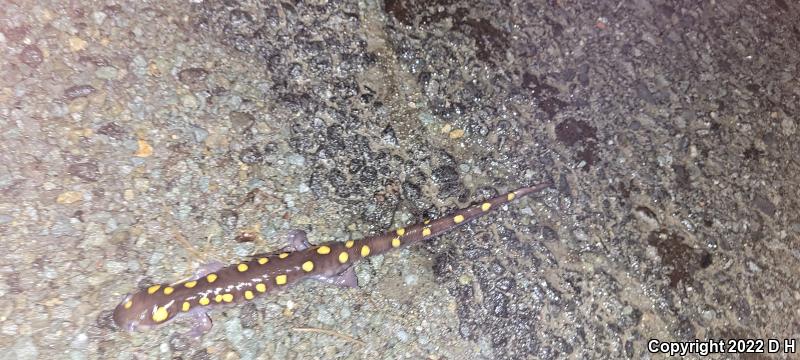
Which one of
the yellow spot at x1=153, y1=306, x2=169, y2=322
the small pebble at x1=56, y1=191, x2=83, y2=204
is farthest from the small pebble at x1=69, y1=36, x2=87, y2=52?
the yellow spot at x1=153, y1=306, x2=169, y2=322

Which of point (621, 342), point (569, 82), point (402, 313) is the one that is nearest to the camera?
point (402, 313)

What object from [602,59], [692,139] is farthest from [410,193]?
[692,139]

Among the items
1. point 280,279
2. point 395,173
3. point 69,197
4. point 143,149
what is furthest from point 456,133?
point 69,197

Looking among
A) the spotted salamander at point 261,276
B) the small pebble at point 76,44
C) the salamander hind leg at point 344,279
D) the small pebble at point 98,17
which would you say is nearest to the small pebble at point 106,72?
the small pebble at point 76,44

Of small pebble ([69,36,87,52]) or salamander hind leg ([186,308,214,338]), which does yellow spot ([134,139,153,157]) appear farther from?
salamander hind leg ([186,308,214,338])

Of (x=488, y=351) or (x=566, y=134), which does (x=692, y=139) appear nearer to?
(x=566, y=134)

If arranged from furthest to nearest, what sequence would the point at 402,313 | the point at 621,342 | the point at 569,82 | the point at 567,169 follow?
1. the point at 569,82
2. the point at 567,169
3. the point at 621,342
4. the point at 402,313

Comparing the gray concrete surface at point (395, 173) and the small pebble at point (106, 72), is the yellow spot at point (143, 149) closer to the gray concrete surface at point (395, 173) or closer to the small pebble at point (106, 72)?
the gray concrete surface at point (395, 173)
